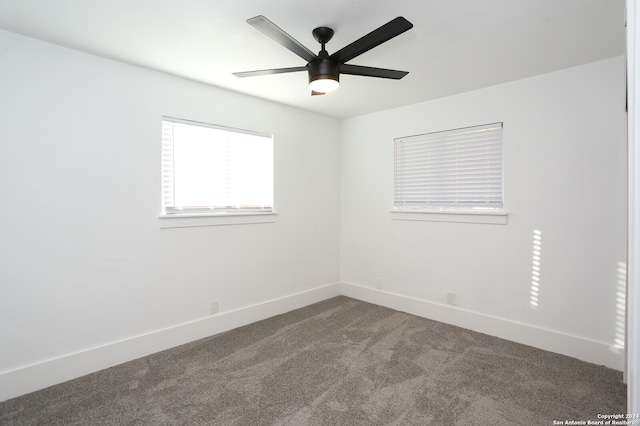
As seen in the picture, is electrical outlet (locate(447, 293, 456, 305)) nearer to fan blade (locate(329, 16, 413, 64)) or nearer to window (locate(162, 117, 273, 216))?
window (locate(162, 117, 273, 216))

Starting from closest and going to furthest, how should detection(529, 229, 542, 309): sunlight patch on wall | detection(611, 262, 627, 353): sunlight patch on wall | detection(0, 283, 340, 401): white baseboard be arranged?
detection(0, 283, 340, 401): white baseboard, detection(611, 262, 627, 353): sunlight patch on wall, detection(529, 229, 542, 309): sunlight patch on wall

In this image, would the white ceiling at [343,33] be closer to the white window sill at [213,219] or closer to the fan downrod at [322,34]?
the fan downrod at [322,34]

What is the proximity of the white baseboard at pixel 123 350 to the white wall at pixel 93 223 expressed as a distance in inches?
0.5

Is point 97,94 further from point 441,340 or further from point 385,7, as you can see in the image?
point 441,340

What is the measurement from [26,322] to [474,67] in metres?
3.89

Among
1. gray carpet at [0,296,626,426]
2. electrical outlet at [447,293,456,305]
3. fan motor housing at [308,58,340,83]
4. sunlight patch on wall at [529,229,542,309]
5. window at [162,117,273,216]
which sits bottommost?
gray carpet at [0,296,626,426]

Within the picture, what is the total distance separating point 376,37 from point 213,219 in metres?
2.25

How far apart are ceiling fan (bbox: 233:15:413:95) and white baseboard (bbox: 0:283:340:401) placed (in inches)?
90.7

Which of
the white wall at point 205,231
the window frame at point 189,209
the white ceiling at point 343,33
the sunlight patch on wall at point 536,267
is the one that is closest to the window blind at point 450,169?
the white wall at point 205,231

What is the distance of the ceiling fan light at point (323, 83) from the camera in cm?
207

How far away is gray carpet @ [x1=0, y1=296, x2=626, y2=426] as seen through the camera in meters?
2.04

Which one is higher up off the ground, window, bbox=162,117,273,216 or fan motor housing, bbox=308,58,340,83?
fan motor housing, bbox=308,58,340,83

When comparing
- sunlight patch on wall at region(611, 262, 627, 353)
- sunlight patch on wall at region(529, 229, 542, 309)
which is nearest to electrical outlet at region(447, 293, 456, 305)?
sunlight patch on wall at region(529, 229, 542, 309)

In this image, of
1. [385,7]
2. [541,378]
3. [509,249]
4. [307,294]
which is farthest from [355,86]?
[541,378]
